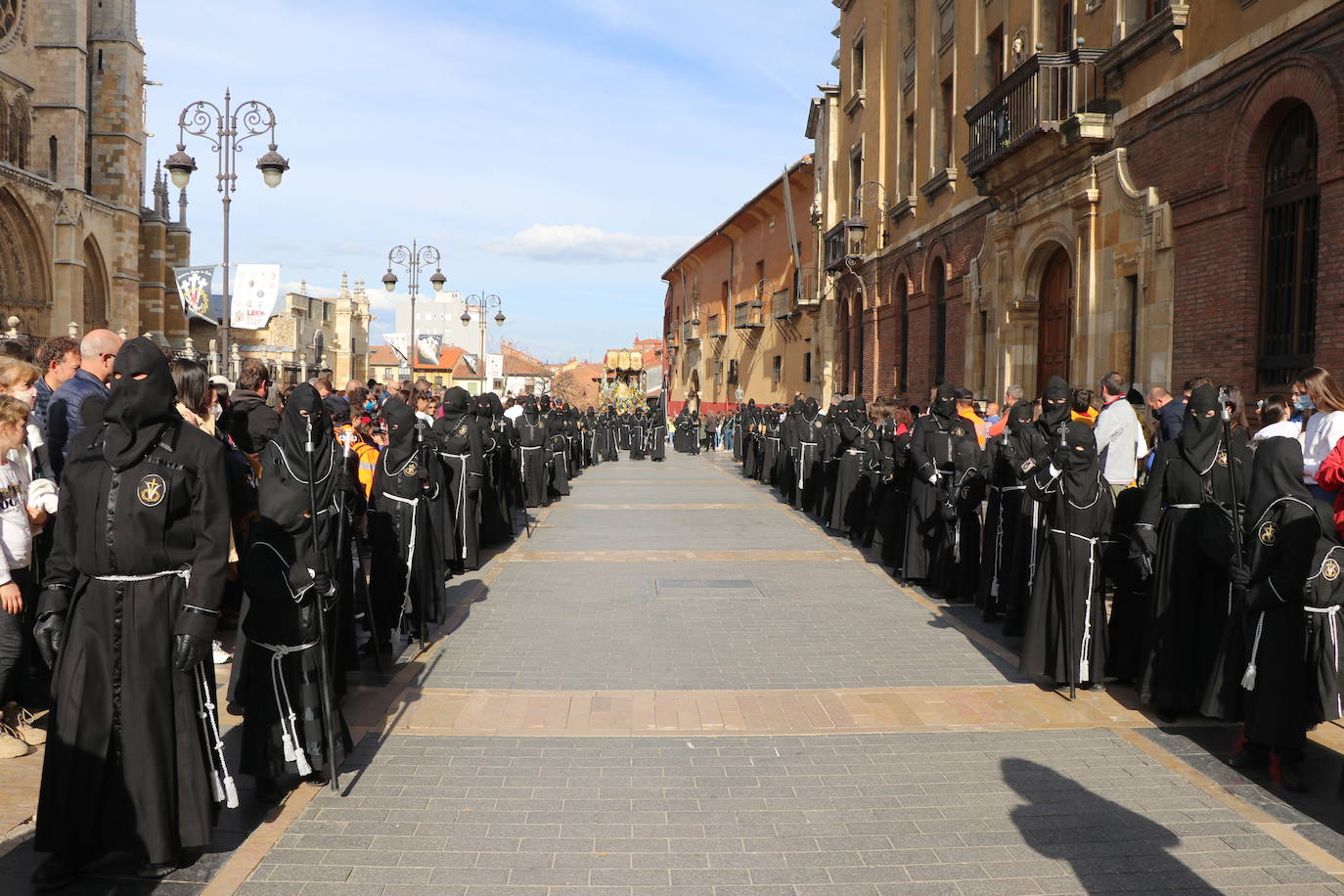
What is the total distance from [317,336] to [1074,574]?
87.8 metres

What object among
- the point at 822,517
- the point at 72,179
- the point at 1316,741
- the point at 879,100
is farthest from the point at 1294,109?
the point at 72,179

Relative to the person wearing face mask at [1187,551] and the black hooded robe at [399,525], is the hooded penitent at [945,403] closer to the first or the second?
the person wearing face mask at [1187,551]

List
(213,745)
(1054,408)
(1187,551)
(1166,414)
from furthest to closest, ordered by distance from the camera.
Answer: (1166,414)
(1054,408)
(1187,551)
(213,745)

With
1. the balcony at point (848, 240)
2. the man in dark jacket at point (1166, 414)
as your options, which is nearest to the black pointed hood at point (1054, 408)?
the man in dark jacket at point (1166, 414)

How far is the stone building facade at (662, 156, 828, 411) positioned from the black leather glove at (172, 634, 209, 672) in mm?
29444

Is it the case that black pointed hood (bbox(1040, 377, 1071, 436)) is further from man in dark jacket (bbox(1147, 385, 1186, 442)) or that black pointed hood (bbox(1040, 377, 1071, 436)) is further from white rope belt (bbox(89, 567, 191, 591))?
white rope belt (bbox(89, 567, 191, 591))

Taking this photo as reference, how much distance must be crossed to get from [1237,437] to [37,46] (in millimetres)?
44835

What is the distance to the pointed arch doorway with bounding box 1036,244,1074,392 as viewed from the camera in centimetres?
1705

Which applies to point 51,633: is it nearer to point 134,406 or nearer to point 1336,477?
point 134,406

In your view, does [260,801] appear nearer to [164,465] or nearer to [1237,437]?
[164,465]

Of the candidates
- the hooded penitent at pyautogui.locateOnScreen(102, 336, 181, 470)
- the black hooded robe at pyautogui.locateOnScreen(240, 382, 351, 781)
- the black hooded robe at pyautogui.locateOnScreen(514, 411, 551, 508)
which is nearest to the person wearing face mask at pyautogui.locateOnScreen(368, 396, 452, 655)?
the black hooded robe at pyautogui.locateOnScreen(240, 382, 351, 781)

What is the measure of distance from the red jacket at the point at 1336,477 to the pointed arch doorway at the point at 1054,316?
11.5 meters

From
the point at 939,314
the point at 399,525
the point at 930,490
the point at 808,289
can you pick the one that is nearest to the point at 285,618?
the point at 399,525

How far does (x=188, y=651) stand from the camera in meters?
4.29
